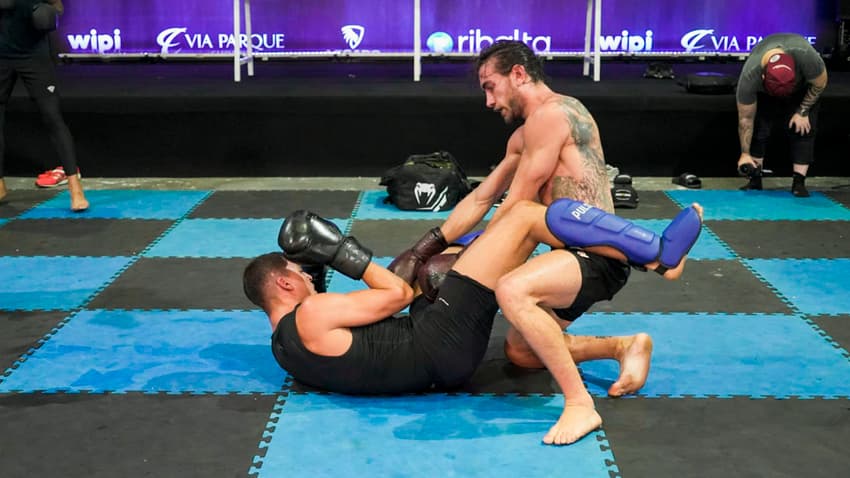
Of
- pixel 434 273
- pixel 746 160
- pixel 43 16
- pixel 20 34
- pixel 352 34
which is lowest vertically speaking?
pixel 746 160

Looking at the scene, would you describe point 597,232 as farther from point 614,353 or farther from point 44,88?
point 44,88

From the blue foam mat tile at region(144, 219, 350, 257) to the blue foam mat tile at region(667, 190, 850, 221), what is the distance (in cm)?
277

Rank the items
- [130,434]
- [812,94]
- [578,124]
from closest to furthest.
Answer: [130,434] < [578,124] < [812,94]

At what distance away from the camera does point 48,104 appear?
724 cm

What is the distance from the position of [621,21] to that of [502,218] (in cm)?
744

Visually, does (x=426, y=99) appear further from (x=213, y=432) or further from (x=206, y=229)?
(x=213, y=432)

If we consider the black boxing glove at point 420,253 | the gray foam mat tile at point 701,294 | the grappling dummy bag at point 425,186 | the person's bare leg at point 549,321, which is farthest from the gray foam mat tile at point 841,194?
the person's bare leg at point 549,321

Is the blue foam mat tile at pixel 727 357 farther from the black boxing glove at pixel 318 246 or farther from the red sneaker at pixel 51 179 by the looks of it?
the red sneaker at pixel 51 179

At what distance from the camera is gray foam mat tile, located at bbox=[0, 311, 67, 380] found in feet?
15.7

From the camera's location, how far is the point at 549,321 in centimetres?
393

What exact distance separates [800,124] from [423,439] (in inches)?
204

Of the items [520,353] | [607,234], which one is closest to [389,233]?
[520,353]

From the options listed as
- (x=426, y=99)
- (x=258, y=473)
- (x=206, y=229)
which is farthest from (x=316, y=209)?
(x=258, y=473)

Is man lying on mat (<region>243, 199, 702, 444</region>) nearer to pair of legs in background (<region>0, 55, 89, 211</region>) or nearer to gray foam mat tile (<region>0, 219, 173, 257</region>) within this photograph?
gray foam mat tile (<region>0, 219, 173, 257</region>)
